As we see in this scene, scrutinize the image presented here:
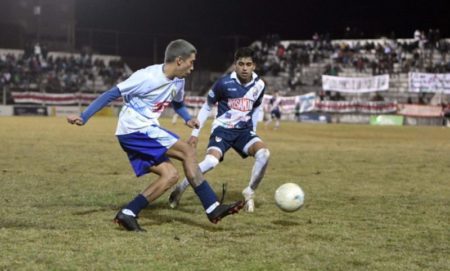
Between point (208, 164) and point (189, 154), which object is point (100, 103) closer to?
point (189, 154)

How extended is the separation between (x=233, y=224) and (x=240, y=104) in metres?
1.94

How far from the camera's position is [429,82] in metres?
43.9

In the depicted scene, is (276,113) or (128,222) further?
(276,113)

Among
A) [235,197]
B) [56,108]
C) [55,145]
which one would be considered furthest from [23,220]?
[56,108]

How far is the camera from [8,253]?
5.56 m

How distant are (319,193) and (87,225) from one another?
4332 mm

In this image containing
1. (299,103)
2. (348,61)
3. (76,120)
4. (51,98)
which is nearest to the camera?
(76,120)

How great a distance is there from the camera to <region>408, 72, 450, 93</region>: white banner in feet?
143

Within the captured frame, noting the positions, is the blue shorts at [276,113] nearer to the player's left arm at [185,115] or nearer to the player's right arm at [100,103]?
the player's left arm at [185,115]

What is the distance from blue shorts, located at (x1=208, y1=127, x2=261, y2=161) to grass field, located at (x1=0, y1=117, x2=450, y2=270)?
837mm

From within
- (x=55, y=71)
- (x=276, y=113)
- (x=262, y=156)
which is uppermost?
(x=262, y=156)

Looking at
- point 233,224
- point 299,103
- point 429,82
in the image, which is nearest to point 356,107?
point 299,103

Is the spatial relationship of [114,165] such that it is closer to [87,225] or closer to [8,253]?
[87,225]

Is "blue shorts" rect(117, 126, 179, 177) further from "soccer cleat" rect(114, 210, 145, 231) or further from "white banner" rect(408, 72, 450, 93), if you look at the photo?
"white banner" rect(408, 72, 450, 93)
